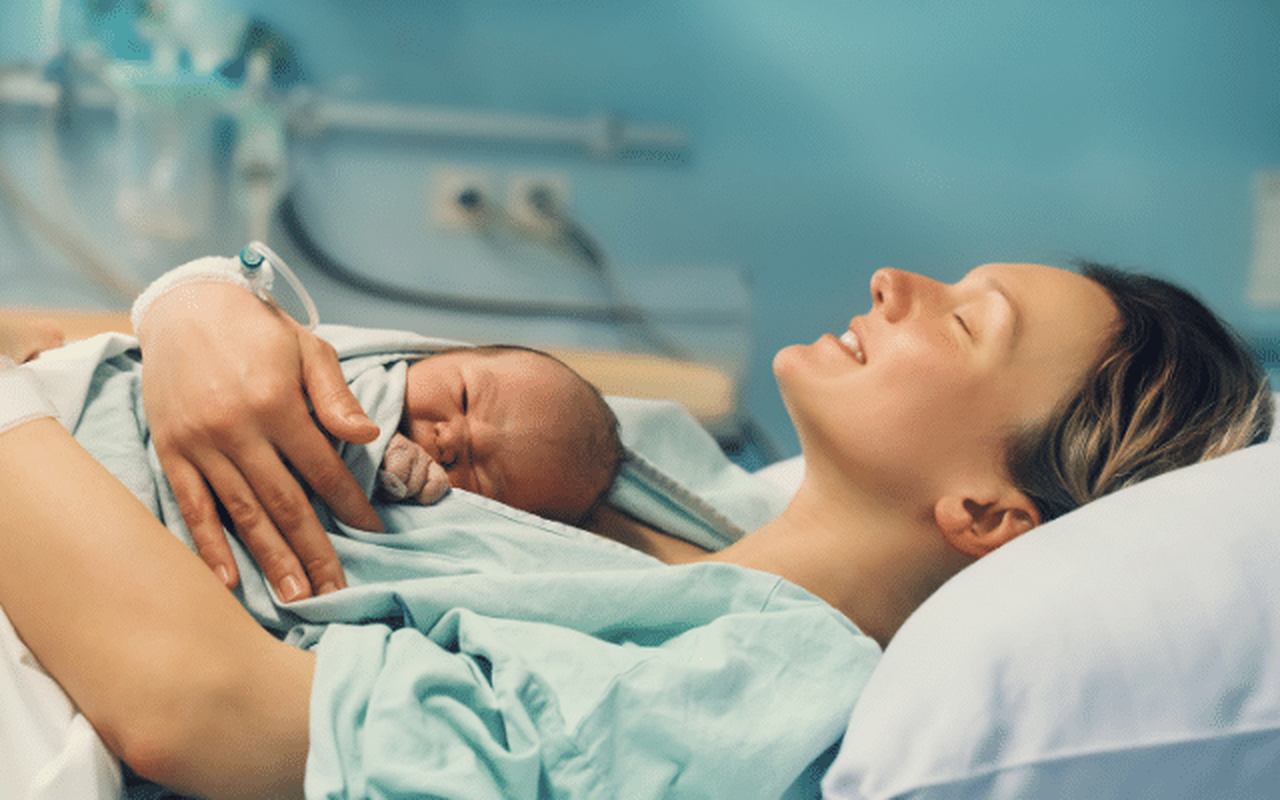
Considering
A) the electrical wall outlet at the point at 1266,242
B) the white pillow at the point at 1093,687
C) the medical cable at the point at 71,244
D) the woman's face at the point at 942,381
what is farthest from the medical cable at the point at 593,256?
the white pillow at the point at 1093,687

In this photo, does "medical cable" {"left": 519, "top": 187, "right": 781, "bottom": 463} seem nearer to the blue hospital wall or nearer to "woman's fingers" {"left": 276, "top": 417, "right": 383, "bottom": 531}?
the blue hospital wall

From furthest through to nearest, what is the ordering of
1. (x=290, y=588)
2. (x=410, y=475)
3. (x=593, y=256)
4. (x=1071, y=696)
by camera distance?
(x=593, y=256)
(x=410, y=475)
(x=290, y=588)
(x=1071, y=696)

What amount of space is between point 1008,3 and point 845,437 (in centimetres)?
150

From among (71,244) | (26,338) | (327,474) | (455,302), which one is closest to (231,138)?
(71,244)

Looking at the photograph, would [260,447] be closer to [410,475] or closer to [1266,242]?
[410,475]

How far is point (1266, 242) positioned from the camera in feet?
7.41

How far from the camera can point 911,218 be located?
2348 millimetres

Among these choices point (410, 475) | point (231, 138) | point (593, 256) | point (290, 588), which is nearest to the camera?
point (290, 588)

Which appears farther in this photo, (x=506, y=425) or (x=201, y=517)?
(x=506, y=425)

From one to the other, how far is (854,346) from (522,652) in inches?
16.2

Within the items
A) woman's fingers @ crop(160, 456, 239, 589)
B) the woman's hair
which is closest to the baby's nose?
woman's fingers @ crop(160, 456, 239, 589)

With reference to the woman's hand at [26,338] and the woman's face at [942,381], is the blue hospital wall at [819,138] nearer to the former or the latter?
the woman's hand at [26,338]

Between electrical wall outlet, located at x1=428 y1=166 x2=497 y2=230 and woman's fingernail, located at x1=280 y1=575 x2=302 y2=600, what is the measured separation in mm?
1513

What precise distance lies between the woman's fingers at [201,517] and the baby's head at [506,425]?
0.67 feet
